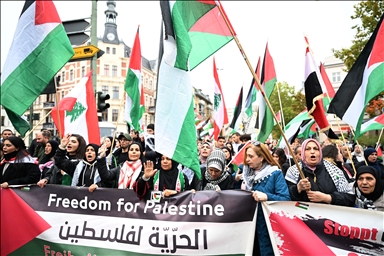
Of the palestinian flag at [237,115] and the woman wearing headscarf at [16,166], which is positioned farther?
the palestinian flag at [237,115]

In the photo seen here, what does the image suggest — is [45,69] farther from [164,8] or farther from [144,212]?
[144,212]

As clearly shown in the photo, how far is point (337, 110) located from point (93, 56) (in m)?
6.72

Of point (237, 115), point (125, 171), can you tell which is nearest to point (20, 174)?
point (125, 171)

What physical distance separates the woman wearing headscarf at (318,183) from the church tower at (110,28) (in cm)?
5870

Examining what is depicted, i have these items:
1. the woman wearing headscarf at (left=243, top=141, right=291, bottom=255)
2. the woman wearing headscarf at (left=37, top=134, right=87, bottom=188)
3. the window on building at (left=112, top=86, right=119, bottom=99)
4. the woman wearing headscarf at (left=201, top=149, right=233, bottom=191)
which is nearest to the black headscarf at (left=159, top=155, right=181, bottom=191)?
the woman wearing headscarf at (left=201, top=149, right=233, bottom=191)

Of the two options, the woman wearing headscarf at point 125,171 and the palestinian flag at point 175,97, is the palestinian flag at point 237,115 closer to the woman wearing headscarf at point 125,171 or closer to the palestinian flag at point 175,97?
the woman wearing headscarf at point 125,171

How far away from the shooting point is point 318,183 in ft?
11.7

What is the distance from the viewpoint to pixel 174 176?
4.01 meters

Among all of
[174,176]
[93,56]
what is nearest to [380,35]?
[174,176]

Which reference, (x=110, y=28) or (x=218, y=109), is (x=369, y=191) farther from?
(x=110, y=28)

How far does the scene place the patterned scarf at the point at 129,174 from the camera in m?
4.58

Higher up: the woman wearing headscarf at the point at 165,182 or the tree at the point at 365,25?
the tree at the point at 365,25

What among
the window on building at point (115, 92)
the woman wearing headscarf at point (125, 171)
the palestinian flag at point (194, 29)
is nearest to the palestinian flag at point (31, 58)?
the woman wearing headscarf at point (125, 171)

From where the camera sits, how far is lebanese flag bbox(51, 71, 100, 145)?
6542 mm
